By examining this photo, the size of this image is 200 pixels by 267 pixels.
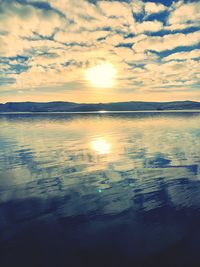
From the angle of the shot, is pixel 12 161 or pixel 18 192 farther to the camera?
pixel 12 161

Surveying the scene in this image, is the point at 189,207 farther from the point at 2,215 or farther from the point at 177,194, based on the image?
the point at 2,215

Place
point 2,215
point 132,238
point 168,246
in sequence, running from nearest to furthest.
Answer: point 168,246
point 132,238
point 2,215

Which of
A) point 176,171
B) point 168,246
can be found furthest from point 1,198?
point 176,171

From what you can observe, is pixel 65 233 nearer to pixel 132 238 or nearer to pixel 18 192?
pixel 132 238

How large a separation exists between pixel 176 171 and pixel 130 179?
529 centimetres

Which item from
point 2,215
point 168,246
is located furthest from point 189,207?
point 2,215

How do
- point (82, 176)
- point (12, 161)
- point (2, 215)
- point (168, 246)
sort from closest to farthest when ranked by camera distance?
point (168, 246) < point (2, 215) < point (82, 176) < point (12, 161)

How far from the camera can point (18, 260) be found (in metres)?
9.91

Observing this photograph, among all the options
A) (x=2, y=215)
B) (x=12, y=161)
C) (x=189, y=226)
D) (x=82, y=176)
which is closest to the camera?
(x=189, y=226)

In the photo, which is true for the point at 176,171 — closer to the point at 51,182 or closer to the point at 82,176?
the point at 82,176

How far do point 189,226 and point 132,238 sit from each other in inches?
127

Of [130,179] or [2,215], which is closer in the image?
[2,215]

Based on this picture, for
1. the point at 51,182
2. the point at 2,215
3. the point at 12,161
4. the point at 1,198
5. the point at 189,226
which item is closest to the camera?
the point at 189,226

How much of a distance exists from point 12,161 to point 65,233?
59.8 ft
